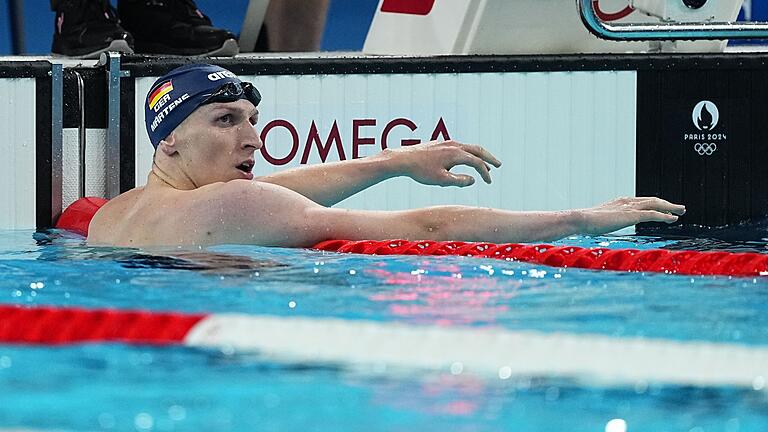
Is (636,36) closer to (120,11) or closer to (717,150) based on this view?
(717,150)

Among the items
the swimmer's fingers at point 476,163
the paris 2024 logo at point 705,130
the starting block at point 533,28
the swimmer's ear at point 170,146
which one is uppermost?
the starting block at point 533,28

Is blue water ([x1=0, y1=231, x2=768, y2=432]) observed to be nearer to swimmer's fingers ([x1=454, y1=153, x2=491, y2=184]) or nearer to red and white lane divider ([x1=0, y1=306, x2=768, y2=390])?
red and white lane divider ([x1=0, y1=306, x2=768, y2=390])

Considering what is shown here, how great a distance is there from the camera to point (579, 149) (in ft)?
13.7

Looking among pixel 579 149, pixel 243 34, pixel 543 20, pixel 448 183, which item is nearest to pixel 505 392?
pixel 448 183

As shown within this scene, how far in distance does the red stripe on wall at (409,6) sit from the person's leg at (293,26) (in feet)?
2.05

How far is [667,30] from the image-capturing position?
3.67 meters

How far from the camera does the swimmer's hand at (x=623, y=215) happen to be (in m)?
2.84

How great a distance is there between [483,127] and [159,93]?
4.18ft

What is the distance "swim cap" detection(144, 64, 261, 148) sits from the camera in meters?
3.26

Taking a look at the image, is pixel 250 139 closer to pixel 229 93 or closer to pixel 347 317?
pixel 229 93

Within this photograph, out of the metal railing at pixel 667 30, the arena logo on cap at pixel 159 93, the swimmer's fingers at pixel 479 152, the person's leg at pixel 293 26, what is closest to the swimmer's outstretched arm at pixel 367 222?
the swimmer's fingers at pixel 479 152

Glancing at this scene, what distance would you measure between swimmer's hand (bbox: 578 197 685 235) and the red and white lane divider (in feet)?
3.07

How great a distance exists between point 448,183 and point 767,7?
4.35 meters

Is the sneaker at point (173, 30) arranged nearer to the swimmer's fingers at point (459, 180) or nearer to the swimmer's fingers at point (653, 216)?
the swimmer's fingers at point (459, 180)
